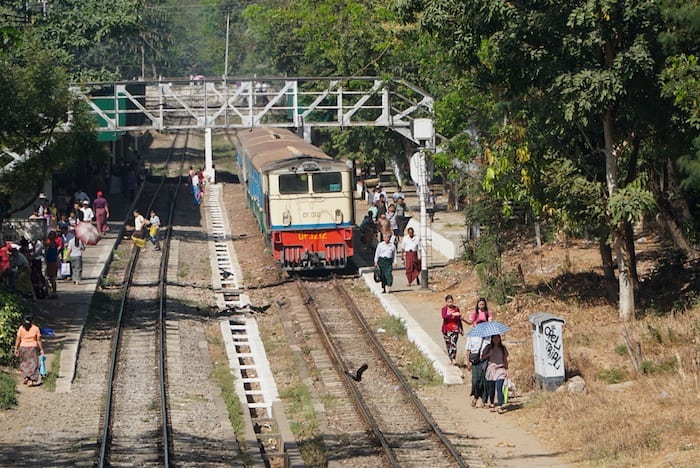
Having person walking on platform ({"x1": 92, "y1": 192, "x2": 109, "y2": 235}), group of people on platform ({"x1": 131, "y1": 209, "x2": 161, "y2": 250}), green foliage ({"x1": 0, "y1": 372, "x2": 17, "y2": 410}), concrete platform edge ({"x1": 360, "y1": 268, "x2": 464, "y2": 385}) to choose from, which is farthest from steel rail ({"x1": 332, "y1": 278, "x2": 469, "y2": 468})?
person walking on platform ({"x1": 92, "y1": 192, "x2": 109, "y2": 235})

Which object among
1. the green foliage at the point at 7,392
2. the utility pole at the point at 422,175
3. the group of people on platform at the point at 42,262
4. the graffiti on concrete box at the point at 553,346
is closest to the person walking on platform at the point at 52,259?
the group of people on platform at the point at 42,262

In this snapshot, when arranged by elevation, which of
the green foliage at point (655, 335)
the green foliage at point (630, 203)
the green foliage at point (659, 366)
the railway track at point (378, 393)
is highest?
the green foliage at point (630, 203)

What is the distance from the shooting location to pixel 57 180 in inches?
1673

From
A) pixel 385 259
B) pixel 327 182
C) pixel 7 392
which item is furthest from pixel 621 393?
pixel 327 182

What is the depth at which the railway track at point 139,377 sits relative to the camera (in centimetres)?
1540

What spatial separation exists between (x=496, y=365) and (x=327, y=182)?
13.6 metres

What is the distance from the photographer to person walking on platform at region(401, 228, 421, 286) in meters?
26.5

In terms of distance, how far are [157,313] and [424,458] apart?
38.6 ft

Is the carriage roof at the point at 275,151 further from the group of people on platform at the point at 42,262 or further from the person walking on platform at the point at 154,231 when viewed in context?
the group of people on platform at the point at 42,262

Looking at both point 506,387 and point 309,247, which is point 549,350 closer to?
point 506,387

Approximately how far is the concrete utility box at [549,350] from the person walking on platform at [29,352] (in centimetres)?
764

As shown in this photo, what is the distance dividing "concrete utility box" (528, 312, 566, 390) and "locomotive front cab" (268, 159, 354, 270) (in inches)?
491

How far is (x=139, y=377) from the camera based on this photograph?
19781 millimetres

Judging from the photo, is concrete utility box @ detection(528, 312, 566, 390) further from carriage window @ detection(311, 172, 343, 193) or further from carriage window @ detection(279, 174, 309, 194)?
carriage window @ detection(279, 174, 309, 194)
